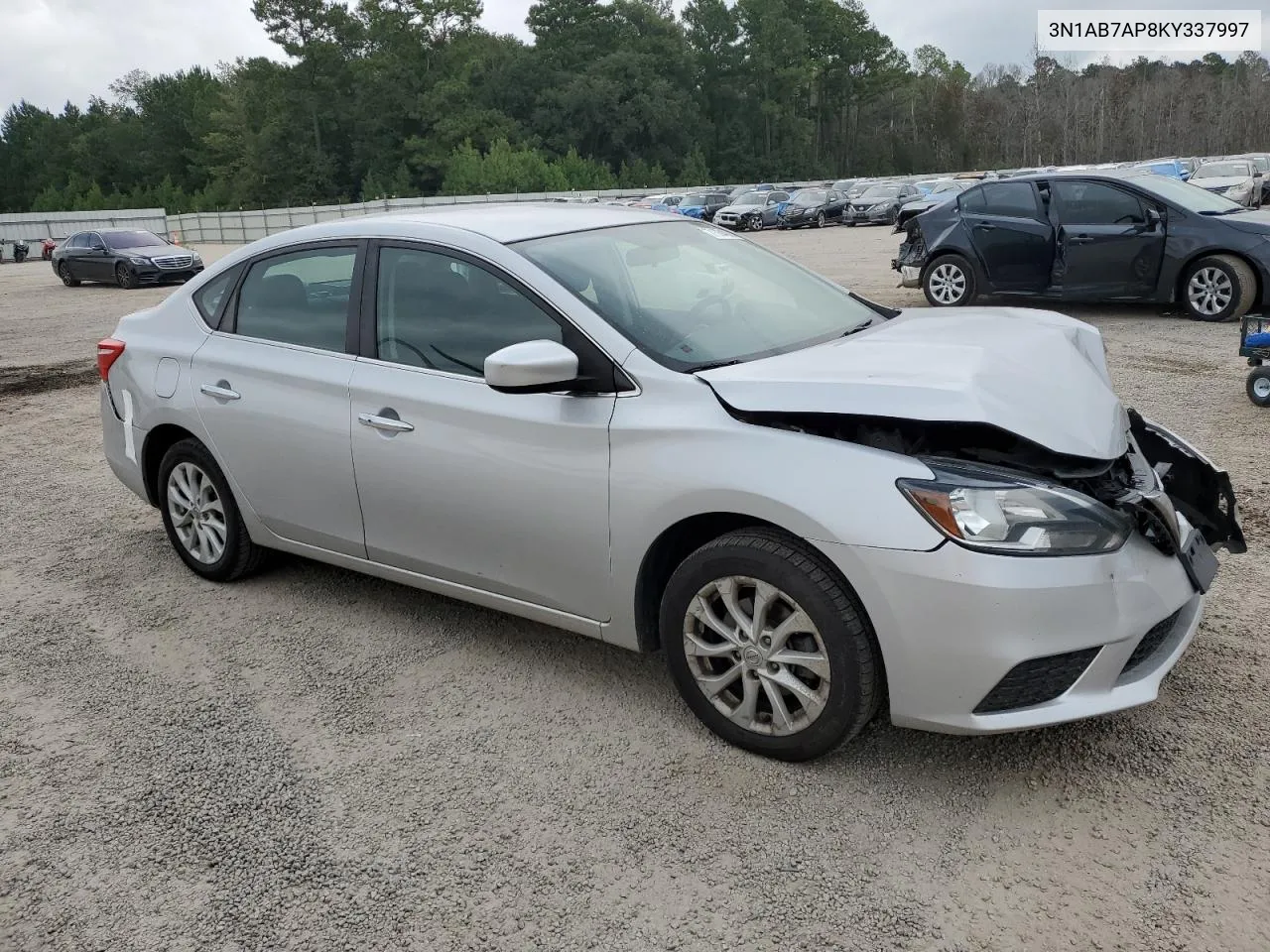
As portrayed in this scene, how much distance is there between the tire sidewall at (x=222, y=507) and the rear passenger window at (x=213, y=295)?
0.56m

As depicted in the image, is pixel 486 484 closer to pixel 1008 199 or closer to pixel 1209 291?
pixel 1209 291

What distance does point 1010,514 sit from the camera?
2848 mm

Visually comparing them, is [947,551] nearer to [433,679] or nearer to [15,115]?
[433,679]

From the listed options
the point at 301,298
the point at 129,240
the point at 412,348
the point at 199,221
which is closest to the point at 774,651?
the point at 412,348

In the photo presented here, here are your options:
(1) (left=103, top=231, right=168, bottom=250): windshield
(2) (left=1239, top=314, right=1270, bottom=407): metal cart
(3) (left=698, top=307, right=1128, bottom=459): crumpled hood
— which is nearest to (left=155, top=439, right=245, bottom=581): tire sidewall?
(3) (left=698, top=307, right=1128, bottom=459): crumpled hood

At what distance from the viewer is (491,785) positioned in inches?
128

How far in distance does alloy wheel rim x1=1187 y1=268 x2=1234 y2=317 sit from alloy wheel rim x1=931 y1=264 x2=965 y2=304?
89.0 inches

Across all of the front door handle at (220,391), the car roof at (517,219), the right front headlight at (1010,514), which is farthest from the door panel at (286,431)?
the right front headlight at (1010,514)

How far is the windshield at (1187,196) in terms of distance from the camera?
1083cm

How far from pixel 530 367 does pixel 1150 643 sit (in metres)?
1.91

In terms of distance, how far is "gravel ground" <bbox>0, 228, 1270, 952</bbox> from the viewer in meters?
2.62

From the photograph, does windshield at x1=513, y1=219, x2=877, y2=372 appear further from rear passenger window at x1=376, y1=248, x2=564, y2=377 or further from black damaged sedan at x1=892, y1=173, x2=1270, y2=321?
black damaged sedan at x1=892, y1=173, x2=1270, y2=321

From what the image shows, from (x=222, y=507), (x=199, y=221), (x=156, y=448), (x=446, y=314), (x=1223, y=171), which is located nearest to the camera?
(x=446, y=314)

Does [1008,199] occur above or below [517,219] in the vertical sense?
below
